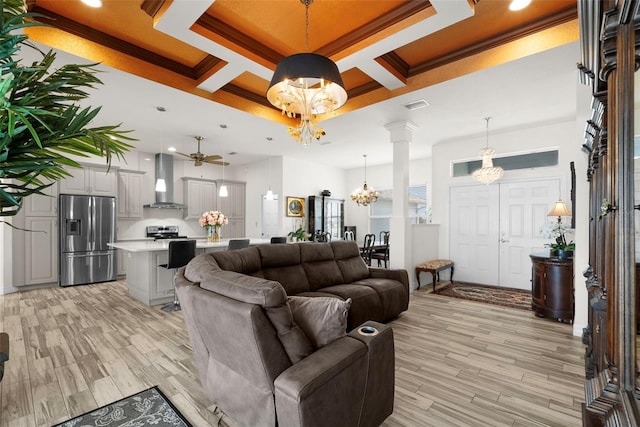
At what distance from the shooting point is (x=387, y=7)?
Answer: 2693 millimetres

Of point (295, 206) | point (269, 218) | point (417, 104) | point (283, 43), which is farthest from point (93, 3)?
point (269, 218)

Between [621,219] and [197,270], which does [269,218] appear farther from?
[621,219]

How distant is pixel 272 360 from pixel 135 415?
1301 mm

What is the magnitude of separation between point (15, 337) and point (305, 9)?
15.0 ft

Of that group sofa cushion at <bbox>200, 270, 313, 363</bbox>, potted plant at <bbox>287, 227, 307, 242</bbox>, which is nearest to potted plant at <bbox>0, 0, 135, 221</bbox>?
sofa cushion at <bbox>200, 270, 313, 363</bbox>

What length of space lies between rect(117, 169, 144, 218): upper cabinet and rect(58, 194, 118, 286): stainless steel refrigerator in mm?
509

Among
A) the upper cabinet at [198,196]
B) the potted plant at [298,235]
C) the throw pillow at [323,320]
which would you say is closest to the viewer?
the throw pillow at [323,320]

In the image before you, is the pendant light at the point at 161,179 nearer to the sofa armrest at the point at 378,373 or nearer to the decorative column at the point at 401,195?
the decorative column at the point at 401,195

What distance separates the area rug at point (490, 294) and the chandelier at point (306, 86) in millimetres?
3700

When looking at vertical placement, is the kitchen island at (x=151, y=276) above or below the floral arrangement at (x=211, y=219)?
below

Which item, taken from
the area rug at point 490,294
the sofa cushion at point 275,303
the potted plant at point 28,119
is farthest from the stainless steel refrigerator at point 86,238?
the area rug at point 490,294

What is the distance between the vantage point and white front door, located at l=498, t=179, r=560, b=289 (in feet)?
16.9

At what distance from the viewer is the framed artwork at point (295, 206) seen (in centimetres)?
748

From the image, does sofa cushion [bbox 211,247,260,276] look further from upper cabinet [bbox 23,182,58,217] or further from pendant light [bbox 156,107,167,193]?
upper cabinet [bbox 23,182,58,217]
